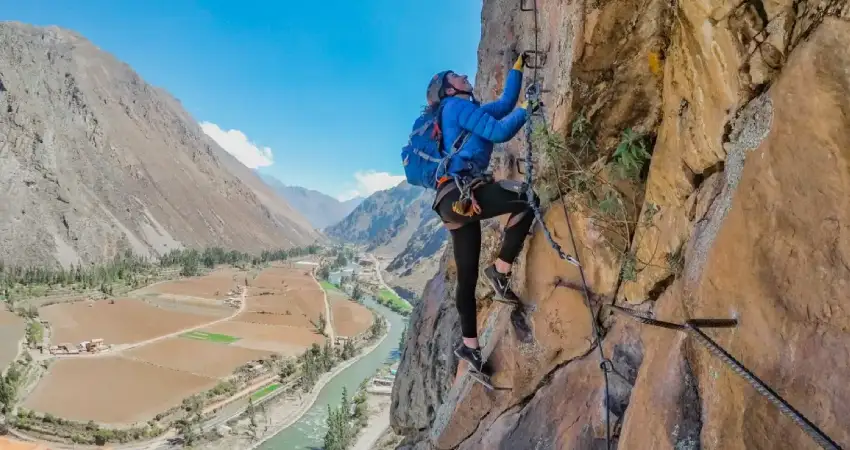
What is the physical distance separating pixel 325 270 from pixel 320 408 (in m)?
92.3

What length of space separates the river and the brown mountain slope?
2912 inches

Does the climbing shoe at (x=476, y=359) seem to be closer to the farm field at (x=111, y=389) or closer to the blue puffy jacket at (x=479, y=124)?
the blue puffy jacket at (x=479, y=124)

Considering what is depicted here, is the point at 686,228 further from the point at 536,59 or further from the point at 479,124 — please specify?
the point at 536,59

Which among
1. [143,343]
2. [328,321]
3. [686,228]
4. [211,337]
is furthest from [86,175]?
[686,228]

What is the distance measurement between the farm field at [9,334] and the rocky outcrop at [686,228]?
201ft

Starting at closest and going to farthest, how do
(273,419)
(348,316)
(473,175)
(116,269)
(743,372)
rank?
(743,372) < (473,175) < (273,419) < (348,316) < (116,269)

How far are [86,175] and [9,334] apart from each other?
8874 centimetres

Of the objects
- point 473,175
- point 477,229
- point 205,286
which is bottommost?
point 205,286

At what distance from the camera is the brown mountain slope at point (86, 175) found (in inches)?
4109

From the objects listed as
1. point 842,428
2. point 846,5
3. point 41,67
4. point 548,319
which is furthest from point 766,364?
point 41,67

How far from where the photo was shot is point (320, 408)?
49.0m

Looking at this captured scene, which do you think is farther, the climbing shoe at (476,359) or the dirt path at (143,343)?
the dirt path at (143,343)

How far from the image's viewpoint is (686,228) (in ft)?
9.91

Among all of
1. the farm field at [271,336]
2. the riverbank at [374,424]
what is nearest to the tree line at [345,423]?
the riverbank at [374,424]
